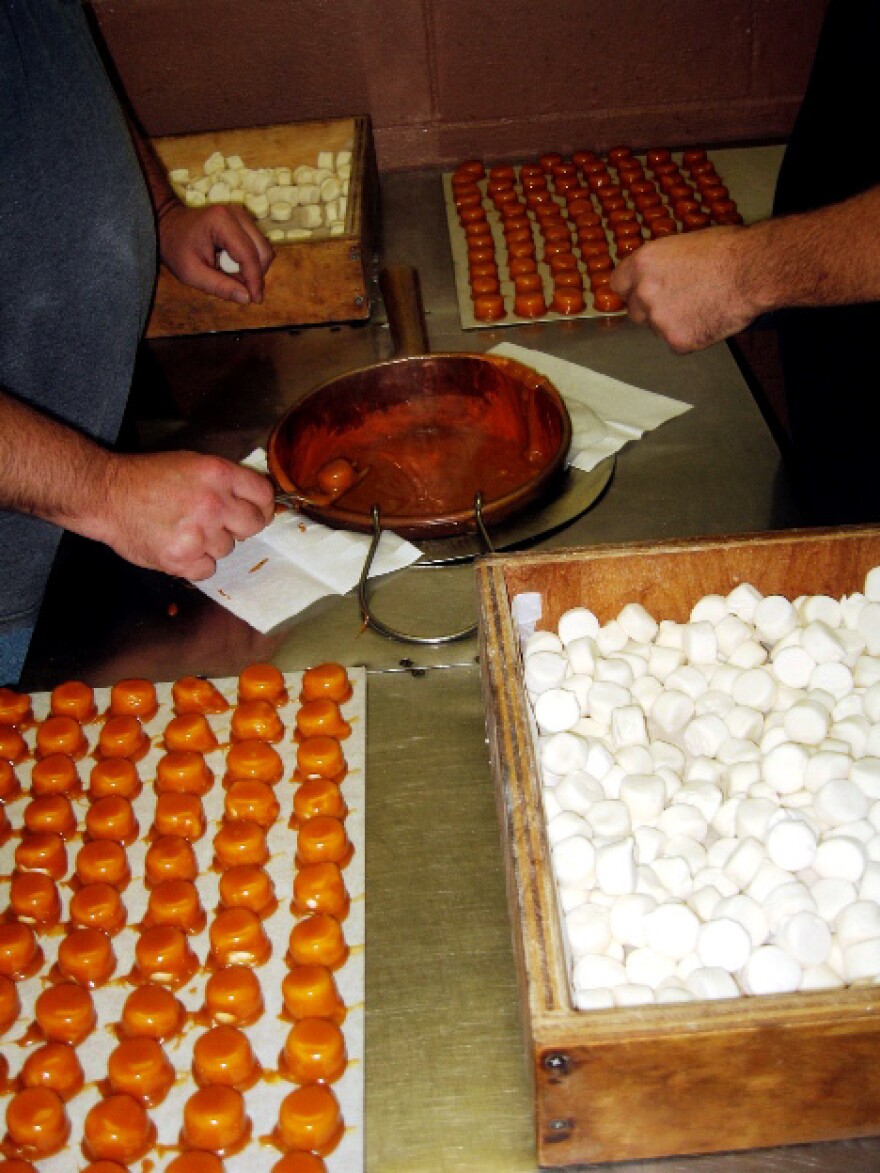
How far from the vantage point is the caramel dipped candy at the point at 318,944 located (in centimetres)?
97

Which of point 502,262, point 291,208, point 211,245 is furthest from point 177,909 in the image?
point 291,208

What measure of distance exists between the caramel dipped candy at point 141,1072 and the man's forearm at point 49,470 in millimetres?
692

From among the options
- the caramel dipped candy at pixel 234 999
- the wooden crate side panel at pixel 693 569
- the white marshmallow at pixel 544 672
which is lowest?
the caramel dipped candy at pixel 234 999

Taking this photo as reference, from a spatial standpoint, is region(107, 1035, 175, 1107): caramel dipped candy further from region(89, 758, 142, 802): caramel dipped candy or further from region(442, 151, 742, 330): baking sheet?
region(442, 151, 742, 330): baking sheet

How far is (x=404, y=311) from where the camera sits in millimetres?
1854

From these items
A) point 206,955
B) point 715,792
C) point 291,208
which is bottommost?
point 206,955

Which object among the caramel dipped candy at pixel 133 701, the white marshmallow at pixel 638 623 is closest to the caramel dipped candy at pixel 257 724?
the caramel dipped candy at pixel 133 701

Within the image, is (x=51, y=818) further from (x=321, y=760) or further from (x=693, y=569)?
(x=693, y=569)

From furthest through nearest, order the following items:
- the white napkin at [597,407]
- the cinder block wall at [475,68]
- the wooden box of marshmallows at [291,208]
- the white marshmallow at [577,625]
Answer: the cinder block wall at [475,68] < the wooden box of marshmallows at [291,208] < the white napkin at [597,407] < the white marshmallow at [577,625]

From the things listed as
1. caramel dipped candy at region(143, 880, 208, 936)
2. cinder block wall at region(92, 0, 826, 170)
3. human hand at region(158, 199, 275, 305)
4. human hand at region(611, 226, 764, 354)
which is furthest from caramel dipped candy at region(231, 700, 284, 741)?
cinder block wall at region(92, 0, 826, 170)

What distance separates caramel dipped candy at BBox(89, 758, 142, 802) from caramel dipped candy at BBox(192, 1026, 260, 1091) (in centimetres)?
36

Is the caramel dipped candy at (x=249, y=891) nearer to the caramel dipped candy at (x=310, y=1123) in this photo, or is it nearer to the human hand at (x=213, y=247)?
the caramel dipped candy at (x=310, y=1123)

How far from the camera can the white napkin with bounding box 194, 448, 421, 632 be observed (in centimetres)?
145

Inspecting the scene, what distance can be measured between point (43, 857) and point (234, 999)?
31 centimetres
